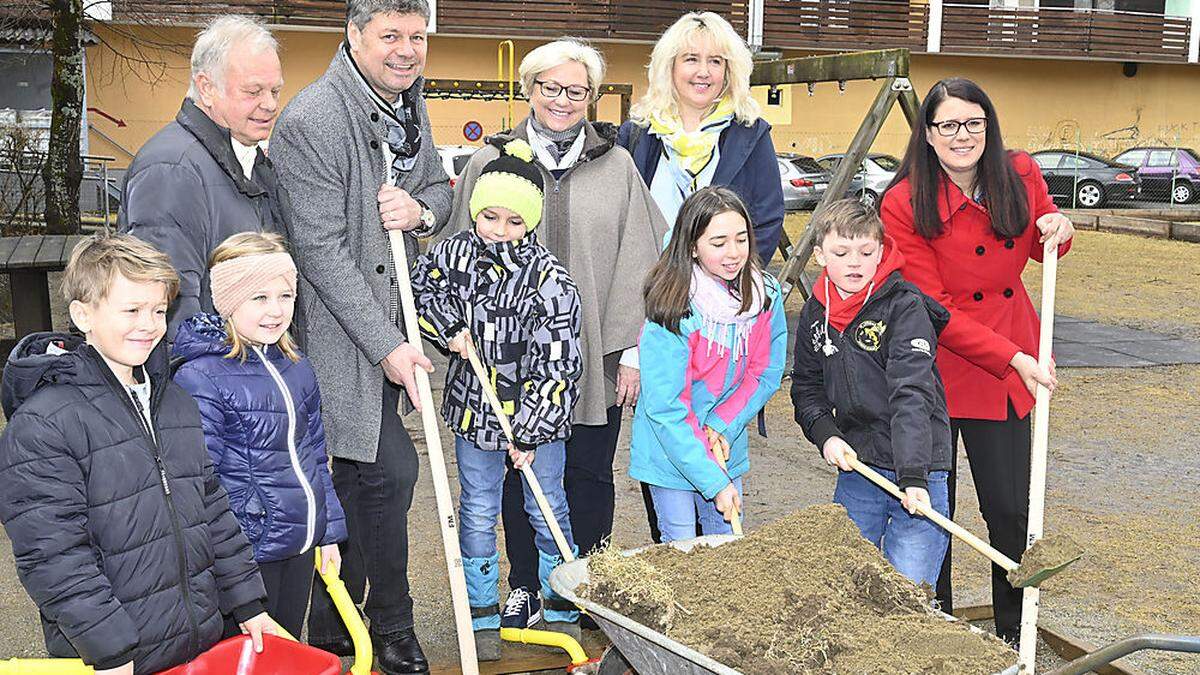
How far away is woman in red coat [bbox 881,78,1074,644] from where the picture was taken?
3879 mm

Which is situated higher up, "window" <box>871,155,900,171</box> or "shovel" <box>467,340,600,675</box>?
"window" <box>871,155,900,171</box>

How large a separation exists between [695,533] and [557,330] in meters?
0.82

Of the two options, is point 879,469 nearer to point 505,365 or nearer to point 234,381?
point 505,365

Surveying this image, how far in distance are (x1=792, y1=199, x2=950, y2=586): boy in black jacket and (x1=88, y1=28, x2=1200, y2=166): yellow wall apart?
18929mm

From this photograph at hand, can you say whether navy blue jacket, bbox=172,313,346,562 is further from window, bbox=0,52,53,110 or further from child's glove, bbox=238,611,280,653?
window, bbox=0,52,53,110

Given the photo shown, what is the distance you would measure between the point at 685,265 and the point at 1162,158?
2440 centimetres

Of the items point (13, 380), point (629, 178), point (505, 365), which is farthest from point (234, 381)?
point (629, 178)

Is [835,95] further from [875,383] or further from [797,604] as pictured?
[797,604]

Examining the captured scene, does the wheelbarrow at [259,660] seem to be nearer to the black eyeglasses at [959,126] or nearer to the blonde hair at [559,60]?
the blonde hair at [559,60]

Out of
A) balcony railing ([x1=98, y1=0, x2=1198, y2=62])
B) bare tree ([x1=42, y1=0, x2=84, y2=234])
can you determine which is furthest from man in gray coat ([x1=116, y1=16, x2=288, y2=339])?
balcony railing ([x1=98, y1=0, x2=1198, y2=62])

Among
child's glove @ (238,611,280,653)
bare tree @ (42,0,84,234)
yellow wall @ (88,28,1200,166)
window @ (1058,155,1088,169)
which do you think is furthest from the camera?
window @ (1058,155,1088,169)

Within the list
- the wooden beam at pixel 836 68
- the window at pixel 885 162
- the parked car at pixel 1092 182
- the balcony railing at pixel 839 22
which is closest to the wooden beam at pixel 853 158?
the wooden beam at pixel 836 68

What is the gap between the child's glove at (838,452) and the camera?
12.0 ft

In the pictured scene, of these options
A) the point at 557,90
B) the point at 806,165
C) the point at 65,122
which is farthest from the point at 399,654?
the point at 806,165
